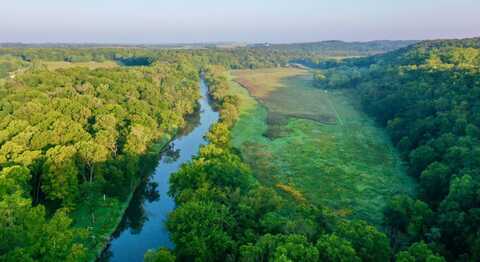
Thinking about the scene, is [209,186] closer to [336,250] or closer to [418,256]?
[336,250]

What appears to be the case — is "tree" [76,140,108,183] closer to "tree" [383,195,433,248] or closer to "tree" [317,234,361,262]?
"tree" [317,234,361,262]

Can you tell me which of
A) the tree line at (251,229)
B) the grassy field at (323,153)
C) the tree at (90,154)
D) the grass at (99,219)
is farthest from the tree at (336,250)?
the tree at (90,154)

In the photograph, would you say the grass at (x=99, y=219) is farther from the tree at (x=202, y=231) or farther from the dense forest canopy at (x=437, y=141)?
the dense forest canopy at (x=437, y=141)

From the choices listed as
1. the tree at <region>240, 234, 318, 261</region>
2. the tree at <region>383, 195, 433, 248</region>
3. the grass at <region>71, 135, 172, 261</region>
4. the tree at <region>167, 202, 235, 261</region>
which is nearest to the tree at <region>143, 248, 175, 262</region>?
the tree at <region>167, 202, 235, 261</region>

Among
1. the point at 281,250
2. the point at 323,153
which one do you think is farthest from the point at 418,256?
the point at 323,153

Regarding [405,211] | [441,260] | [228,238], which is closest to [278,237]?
[228,238]

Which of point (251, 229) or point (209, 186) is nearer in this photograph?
point (251, 229)
